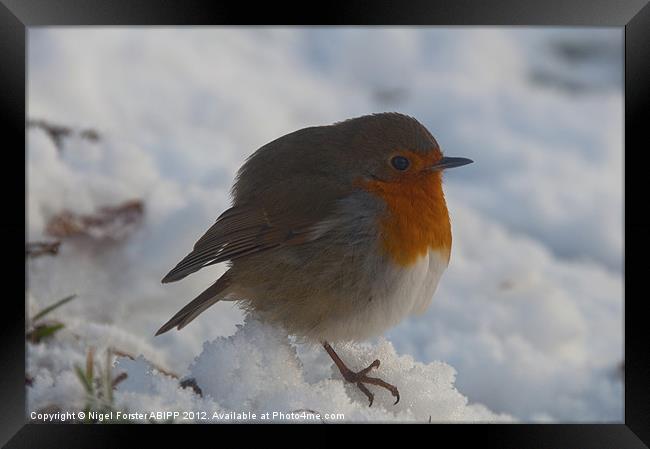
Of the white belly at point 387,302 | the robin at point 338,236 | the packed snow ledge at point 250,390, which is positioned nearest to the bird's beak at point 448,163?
the robin at point 338,236

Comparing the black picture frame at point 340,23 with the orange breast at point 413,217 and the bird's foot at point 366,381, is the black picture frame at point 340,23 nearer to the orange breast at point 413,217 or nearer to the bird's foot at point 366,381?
the bird's foot at point 366,381

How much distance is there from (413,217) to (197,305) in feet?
2.24

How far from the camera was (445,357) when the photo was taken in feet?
12.6

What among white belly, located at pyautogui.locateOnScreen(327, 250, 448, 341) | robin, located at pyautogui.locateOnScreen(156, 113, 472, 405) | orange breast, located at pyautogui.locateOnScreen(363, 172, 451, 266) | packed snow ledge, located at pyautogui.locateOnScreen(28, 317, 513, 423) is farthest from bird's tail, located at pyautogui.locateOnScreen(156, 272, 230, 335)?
orange breast, located at pyautogui.locateOnScreen(363, 172, 451, 266)

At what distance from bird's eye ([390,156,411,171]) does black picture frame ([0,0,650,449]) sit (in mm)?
428

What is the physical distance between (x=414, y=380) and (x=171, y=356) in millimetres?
1232

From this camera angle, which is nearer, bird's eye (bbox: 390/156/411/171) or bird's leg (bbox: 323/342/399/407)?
bird's leg (bbox: 323/342/399/407)

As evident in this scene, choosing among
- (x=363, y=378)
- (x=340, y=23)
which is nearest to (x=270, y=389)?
(x=363, y=378)

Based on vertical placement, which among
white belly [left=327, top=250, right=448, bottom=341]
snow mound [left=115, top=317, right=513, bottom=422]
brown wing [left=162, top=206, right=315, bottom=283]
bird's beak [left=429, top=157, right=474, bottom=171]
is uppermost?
bird's beak [left=429, top=157, right=474, bottom=171]

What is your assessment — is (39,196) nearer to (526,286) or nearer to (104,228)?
(104,228)

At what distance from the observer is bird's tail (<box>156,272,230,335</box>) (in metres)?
2.66

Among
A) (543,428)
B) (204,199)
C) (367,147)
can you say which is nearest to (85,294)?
(204,199)

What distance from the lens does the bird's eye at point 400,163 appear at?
2766 mm

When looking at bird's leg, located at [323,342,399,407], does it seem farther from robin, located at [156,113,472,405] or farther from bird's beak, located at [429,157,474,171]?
bird's beak, located at [429,157,474,171]
